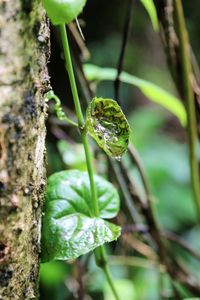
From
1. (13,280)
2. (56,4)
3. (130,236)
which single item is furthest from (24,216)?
(130,236)

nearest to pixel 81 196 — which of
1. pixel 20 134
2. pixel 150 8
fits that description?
pixel 20 134

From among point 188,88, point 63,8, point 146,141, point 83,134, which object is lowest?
point 146,141

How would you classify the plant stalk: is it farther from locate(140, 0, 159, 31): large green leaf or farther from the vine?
locate(140, 0, 159, 31): large green leaf

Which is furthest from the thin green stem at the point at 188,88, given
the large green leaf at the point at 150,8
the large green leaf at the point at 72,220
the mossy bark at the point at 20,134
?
the mossy bark at the point at 20,134

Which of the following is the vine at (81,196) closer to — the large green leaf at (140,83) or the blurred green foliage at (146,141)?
the large green leaf at (140,83)

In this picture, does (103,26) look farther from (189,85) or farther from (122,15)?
(189,85)

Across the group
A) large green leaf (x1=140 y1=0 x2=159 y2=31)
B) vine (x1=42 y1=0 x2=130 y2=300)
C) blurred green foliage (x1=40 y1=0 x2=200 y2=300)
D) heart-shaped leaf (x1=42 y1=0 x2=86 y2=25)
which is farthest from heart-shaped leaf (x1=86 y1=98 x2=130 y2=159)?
blurred green foliage (x1=40 y1=0 x2=200 y2=300)

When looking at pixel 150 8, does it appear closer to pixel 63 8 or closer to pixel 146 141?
pixel 63 8
